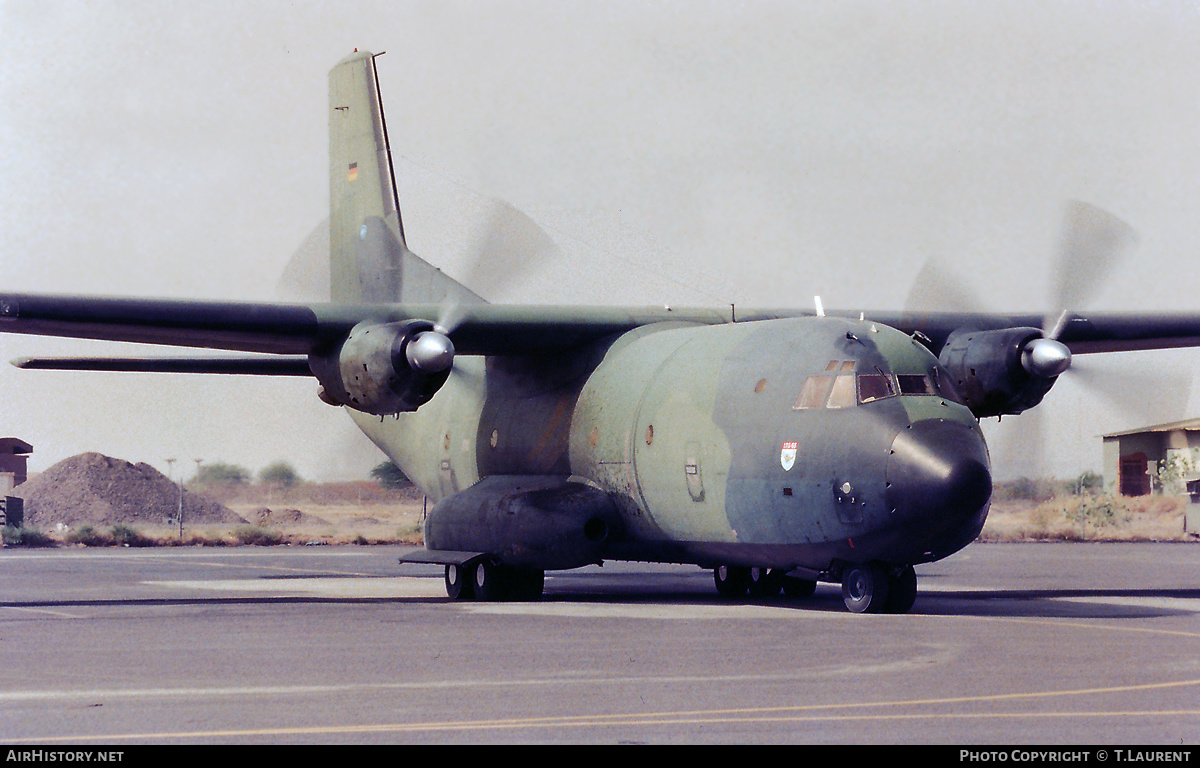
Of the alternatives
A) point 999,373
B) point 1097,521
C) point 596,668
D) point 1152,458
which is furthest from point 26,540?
point 1152,458

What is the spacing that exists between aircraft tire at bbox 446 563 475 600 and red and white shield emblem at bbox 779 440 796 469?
6.04 m

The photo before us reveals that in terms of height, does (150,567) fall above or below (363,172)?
below

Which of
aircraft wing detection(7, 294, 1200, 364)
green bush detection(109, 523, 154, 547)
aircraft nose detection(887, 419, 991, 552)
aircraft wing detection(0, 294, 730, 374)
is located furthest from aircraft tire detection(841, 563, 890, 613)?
green bush detection(109, 523, 154, 547)

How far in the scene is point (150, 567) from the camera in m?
32.7

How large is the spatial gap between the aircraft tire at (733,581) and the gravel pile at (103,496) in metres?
48.6

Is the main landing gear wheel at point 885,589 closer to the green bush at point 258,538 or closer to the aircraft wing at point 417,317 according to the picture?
the aircraft wing at point 417,317

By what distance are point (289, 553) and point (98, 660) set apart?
28.4 m

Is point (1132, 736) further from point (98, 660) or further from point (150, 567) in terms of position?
point (150, 567)

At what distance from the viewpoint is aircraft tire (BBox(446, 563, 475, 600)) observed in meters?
22.7

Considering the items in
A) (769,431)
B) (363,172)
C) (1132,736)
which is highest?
(363,172)

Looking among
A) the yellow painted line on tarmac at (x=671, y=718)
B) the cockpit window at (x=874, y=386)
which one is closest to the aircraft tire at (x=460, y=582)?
the cockpit window at (x=874, y=386)

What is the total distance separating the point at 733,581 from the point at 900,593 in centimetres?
492

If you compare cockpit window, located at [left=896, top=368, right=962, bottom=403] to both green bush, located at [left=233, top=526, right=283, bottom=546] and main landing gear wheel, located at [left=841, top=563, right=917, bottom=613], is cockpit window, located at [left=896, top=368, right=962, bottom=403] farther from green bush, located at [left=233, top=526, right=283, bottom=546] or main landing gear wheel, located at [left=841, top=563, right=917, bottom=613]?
green bush, located at [left=233, top=526, right=283, bottom=546]
